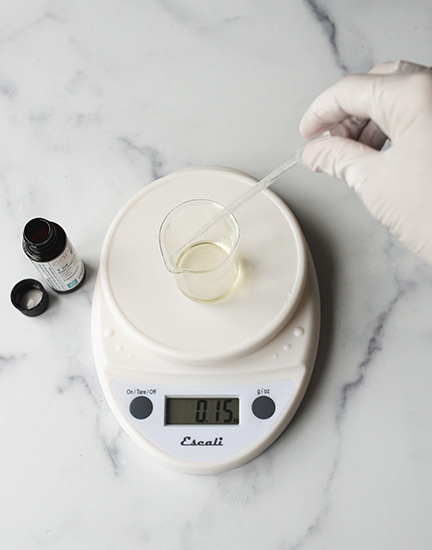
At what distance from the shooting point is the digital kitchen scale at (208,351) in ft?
3.07

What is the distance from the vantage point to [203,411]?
95 centimetres

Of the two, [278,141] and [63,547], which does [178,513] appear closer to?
[63,547]

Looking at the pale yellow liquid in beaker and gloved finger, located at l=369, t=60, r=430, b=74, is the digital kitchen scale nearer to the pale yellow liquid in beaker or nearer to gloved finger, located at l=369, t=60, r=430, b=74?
the pale yellow liquid in beaker

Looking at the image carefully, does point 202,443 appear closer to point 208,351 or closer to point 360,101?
point 208,351

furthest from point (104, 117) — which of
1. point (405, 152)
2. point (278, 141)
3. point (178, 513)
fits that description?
point (178, 513)

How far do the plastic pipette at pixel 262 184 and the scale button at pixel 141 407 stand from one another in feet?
1.00

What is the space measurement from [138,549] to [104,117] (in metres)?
1.04

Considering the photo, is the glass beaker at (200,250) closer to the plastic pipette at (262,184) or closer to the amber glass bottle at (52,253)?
the plastic pipette at (262,184)

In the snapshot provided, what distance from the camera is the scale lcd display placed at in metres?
0.95

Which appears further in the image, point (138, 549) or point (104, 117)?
point (104, 117)

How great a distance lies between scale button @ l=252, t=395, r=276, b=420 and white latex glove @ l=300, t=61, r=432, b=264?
1.32ft

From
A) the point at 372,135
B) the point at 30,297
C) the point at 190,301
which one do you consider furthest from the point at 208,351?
the point at 372,135

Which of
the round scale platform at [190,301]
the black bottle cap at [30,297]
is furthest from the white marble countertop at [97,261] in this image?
the round scale platform at [190,301]

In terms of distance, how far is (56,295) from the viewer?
1108 mm
